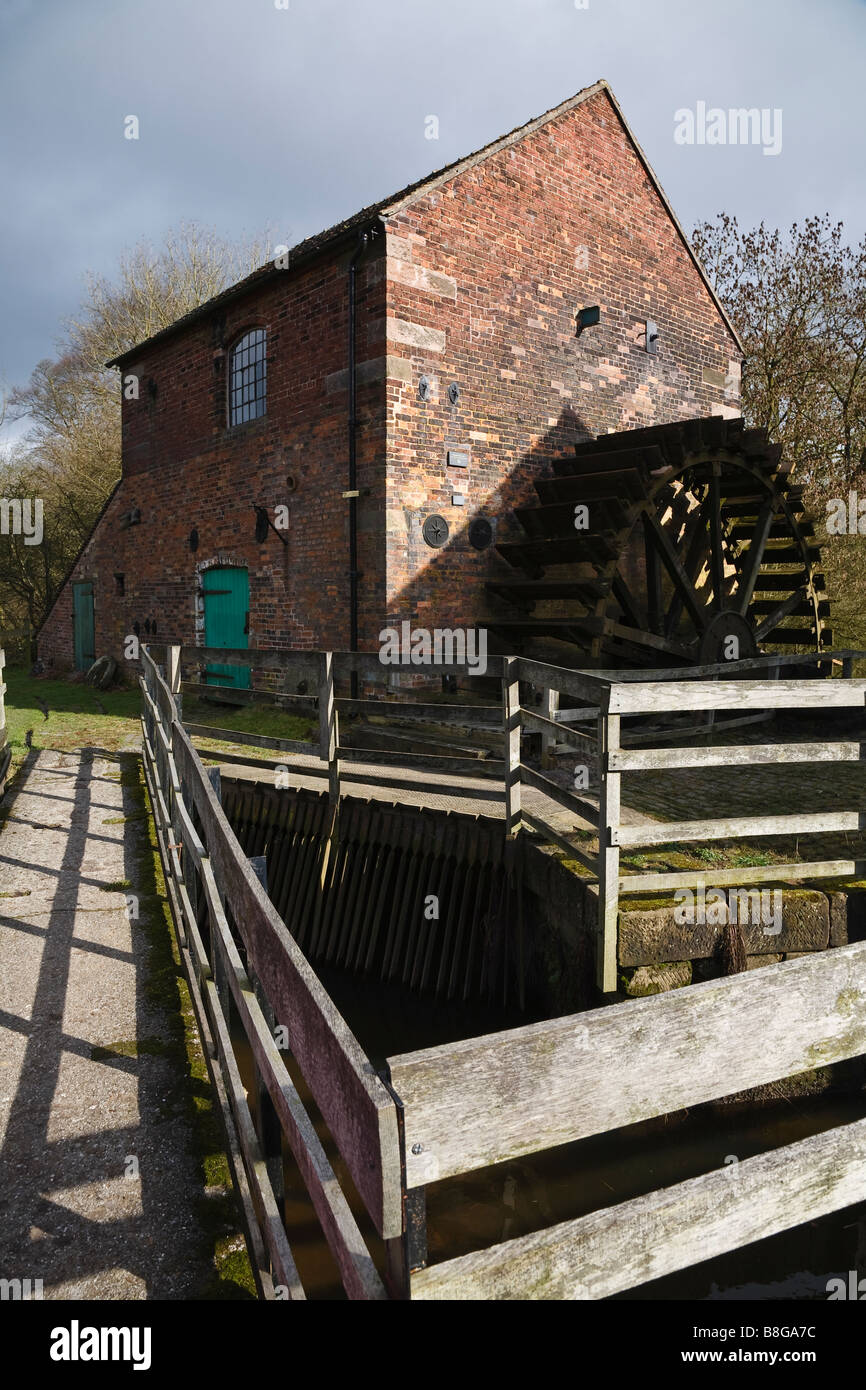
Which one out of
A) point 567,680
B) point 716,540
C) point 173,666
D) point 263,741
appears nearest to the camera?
point 567,680

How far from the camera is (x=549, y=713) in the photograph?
5500mm

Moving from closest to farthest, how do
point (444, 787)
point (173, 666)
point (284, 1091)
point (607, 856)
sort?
1. point (284, 1091)
2. point (607, 856)
3. point (444, 787)
4. point (173, 666)

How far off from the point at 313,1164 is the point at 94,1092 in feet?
5.76

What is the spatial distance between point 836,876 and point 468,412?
23.2 ft

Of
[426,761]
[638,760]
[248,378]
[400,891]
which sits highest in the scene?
[248,378]

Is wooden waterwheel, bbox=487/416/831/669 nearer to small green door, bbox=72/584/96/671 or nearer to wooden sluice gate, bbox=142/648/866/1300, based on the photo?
wooden sluice gate, bbox=142/648/866/1300

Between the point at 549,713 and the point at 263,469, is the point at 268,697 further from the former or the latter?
the point at 263,469

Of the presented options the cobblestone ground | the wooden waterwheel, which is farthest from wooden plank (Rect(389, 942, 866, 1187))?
the wooden waterwheel

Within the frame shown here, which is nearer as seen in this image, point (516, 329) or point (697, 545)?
point (516, 329)

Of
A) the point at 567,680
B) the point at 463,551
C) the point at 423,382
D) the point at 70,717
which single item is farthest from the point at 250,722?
the point at 567,680

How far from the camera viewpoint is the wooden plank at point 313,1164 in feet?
4.42

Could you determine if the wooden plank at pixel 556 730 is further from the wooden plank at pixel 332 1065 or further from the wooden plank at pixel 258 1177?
the wooden plank at pixel 332 1065
